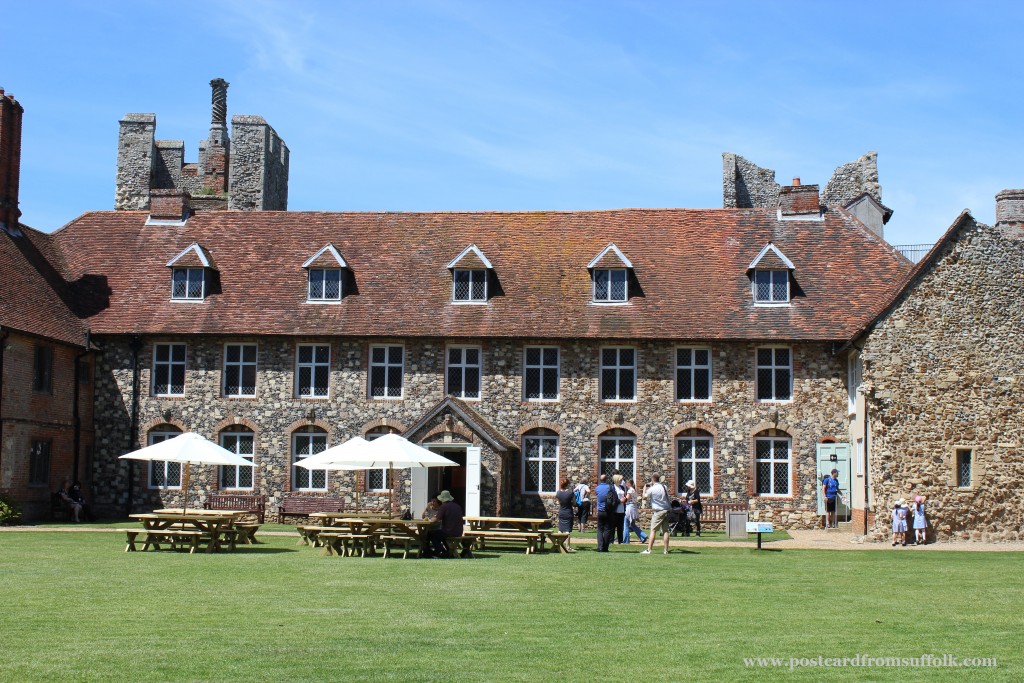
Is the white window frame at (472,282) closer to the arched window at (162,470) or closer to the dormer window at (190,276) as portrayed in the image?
the dormer window at (190,276)

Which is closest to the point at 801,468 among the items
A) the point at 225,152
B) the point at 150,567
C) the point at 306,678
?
the point at 150,567

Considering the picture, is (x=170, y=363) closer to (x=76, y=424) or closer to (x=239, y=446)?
(x=76, y=424)

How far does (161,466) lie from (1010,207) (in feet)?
80.4

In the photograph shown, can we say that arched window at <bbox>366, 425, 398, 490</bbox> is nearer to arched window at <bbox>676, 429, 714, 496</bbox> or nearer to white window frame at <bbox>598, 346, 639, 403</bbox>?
white window frame at <bbox>598, 346, 639, 403</bbox>

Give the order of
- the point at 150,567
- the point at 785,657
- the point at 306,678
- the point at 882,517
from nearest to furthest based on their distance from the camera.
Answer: the point at 306,678
the point at 785,657
the point at 150,567
the point at 882,517

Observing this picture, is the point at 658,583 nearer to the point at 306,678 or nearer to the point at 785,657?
the point at 785,657

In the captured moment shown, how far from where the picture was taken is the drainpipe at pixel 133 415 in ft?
108

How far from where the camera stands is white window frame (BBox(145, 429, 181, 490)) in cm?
3300

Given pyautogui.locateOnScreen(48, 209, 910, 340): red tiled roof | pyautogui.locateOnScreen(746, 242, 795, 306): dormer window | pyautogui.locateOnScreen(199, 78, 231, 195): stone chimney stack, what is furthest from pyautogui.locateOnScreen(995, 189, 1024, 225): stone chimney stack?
pyautogui.locateOnScreen(199, 78, 231, 195): stone chimney stack

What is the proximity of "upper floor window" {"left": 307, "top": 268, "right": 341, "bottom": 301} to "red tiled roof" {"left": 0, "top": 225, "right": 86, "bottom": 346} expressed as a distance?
21.5 feet

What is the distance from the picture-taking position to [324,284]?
33.8 meters

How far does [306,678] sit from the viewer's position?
32.5 feet

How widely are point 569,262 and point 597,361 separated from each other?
144 inches

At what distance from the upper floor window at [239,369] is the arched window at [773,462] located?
47.1ft
